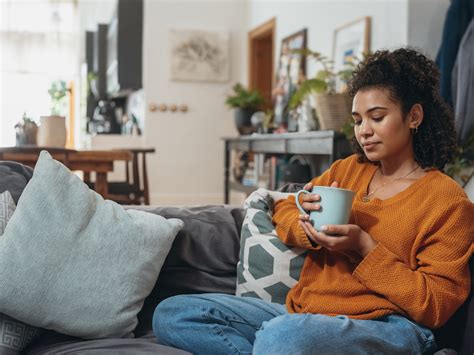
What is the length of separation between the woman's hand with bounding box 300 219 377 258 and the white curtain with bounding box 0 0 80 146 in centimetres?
760

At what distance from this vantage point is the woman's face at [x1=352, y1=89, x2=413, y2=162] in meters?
1.58

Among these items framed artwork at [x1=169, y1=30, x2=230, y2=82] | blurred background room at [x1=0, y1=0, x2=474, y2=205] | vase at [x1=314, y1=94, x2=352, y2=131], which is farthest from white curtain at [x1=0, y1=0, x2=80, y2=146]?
vase at [x1=314, y1=94, x2=352, y2=131]

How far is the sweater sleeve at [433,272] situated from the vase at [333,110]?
94.7 inches

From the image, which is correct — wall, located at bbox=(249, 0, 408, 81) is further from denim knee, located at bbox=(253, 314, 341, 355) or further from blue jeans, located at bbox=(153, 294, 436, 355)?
denim knee, located at bbox=(253, 314, 341, 355)

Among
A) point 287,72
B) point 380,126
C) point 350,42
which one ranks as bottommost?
point 380,126

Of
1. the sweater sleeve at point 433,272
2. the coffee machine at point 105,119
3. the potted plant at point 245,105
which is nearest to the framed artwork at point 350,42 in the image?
the potted plant at point 245,105

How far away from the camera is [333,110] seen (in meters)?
3.84

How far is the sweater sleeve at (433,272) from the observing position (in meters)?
1.37

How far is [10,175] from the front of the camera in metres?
1.75

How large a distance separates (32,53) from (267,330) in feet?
26.5

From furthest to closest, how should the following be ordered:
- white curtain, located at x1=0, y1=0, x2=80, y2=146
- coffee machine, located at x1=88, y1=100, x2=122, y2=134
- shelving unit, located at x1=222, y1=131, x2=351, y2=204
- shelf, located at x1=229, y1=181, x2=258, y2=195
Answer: white curtain, located at x1=0, y1=0, x2=80, y2=146
coffee machine, located at x1=88, y1=100, x2=122, y2=134
shelf, located at x1=229, y1=181, x2=258, y2=195
shelving unit, located at x1=222, y1=131, x2=351, y2=204

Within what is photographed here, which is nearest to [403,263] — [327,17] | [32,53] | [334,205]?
[334,205]

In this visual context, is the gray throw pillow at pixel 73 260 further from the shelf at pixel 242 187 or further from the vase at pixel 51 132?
the shelf at pixel 242 187

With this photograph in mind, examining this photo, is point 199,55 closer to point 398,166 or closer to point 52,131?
point 52,131
